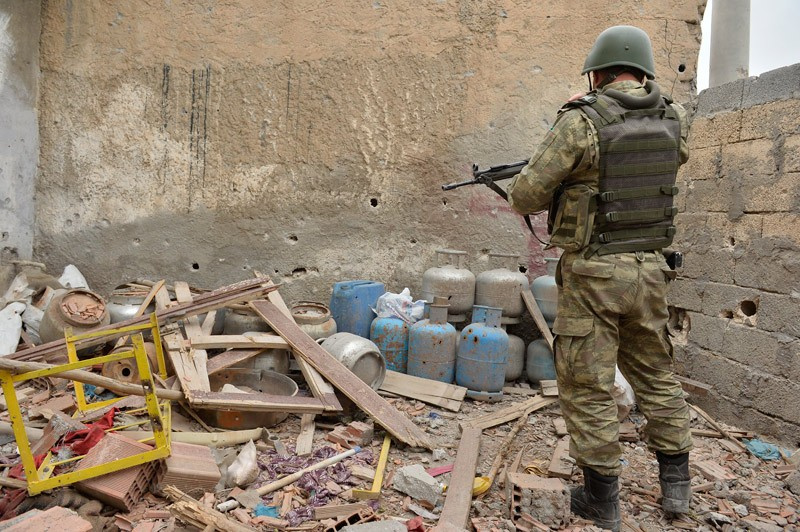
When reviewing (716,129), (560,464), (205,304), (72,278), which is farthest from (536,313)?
(72,278)

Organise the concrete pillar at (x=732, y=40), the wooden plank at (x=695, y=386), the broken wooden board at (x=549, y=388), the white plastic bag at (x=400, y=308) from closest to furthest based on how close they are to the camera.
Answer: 1. the wooden plank at (x=695, y=386)
2. the broken wooden board at (x=549, y=388)
3. the white plastic bag at (x=400, y=308)
4. the concrete pillar at (x=732, y=40)

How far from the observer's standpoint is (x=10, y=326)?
464cm

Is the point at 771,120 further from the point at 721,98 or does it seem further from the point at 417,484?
the point at 417,484

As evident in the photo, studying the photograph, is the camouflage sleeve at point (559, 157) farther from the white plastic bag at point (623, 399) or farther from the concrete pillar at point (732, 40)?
the concrete pillar at point (732, 40)

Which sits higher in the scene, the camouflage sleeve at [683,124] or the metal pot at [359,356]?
the camouflage sleeve at [683,124]

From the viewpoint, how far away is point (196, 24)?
18.7ft

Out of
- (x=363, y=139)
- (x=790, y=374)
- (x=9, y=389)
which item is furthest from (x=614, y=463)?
(x=363, y=139)

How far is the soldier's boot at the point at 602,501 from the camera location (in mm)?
2588

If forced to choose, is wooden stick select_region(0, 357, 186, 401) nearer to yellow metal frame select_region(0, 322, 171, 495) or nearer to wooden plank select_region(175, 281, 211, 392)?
yellow metal frame select_region(0, 322, 171, 495)

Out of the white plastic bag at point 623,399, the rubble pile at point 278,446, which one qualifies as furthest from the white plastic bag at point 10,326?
the white plastic bag at point 623,399

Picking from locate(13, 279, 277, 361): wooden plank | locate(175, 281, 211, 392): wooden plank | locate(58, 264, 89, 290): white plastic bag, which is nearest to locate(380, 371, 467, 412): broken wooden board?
locate(13, 279, 277, 361): wooden plank

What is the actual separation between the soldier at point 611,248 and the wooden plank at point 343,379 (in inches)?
43.5

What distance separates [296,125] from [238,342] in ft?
8.47

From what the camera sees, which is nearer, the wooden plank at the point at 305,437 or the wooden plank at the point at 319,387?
the wooden plank at the point at 305,437
